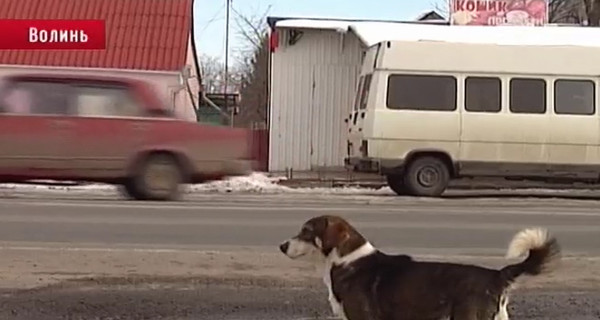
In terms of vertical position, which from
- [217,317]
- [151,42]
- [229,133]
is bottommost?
[217,317]

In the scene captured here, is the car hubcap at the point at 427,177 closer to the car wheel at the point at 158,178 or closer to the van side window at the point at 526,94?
the van side window at the point at 526,94

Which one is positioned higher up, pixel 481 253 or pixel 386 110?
pixel 386 110

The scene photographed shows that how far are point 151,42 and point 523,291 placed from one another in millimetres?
29218

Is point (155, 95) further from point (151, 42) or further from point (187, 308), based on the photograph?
point (151, 42)

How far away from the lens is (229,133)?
13.8 metres

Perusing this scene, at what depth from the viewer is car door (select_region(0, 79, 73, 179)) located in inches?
494

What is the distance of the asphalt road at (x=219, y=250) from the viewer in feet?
27.2

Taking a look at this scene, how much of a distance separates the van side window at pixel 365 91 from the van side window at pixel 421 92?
54 cm

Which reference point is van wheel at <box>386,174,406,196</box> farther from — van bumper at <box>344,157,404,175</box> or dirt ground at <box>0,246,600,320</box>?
A: dirt ground at <box>0,246,600,320</box>

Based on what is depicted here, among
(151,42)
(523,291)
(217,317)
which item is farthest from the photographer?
(151,42)

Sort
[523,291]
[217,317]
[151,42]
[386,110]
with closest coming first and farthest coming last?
[217,317] → [523,291] → [386,110] → [151,42]

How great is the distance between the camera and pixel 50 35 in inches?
1441

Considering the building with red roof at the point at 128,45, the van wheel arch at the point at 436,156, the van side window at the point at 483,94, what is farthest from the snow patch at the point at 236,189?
the building with red roof at the point at 128,45

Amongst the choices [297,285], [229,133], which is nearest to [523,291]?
[297,285]
